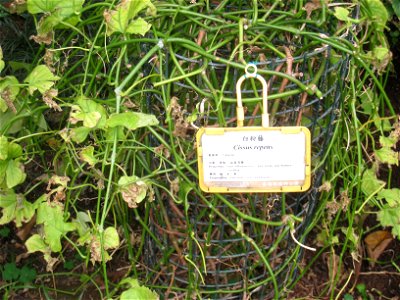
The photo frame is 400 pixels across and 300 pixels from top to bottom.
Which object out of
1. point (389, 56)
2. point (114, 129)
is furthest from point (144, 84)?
point (389, 56)

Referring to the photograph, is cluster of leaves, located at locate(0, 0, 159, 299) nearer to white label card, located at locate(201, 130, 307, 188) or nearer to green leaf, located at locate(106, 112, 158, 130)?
green leaf, located at locate(106, 112, 158, 130)

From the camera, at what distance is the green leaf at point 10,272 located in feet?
5.67

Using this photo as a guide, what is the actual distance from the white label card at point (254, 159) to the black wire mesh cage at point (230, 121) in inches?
1.5

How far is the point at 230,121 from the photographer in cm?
126

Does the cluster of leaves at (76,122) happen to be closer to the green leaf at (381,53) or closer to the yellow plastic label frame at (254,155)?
the yellow plastic label frame at (254,155)

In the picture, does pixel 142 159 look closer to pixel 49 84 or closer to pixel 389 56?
pixel 49 84

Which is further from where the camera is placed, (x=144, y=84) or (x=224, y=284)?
(x=224, y=284)

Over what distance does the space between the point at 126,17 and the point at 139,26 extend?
0.03m

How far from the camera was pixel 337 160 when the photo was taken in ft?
4.91

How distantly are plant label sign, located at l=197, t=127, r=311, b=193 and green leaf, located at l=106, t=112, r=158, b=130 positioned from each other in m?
0.09

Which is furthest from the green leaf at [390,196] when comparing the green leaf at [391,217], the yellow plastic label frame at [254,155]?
the yellow plastic label frame at [254,155]

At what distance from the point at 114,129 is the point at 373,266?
0.91m

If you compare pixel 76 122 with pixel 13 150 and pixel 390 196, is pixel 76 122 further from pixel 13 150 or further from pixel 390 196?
pixel 390 196

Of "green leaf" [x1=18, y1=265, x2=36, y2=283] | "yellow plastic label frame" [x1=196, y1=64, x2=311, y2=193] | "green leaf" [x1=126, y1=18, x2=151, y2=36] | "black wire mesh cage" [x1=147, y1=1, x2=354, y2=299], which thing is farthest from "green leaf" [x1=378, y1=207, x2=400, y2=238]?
"green leaf" [x1=18, y1=265, x2=36, y2=283]
